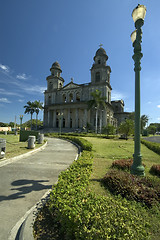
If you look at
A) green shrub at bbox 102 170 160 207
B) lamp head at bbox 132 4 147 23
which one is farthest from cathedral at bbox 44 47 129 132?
green shrub at bbox 102 170 160 207

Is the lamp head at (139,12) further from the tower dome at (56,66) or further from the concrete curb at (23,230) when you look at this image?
the tower dome at (56,66)

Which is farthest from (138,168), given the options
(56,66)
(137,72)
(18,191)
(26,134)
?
(56,66)

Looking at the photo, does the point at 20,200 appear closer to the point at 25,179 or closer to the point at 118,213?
the point at 25,179

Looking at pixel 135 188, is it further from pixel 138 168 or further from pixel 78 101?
pixel 78 101

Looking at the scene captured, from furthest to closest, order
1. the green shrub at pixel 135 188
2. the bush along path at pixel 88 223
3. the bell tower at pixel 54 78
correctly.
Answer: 1. the bell tower at pixel 54 78
2. the green shrub at pixel 135 188
3. the bush along path at pixel 88 223

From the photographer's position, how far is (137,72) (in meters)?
4.95

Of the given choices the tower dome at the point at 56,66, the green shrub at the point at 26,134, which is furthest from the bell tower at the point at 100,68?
the green shrub at the point at 26,134

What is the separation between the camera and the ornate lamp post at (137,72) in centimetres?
452

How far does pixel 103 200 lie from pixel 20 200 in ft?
8.02

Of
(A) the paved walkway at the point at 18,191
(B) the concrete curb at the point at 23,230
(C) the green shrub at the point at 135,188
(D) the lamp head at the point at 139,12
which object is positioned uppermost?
(D) the lamp head at the point at 139,12

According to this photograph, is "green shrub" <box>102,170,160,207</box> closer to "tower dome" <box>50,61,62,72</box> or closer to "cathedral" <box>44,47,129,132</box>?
"cathedral" <box>44,47,129,132</box>

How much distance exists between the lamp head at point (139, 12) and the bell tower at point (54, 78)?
49034 millimetres

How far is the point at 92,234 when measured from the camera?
1.63 metres

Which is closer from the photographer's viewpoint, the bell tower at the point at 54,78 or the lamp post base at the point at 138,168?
the lamp post base at the point at 138,168
